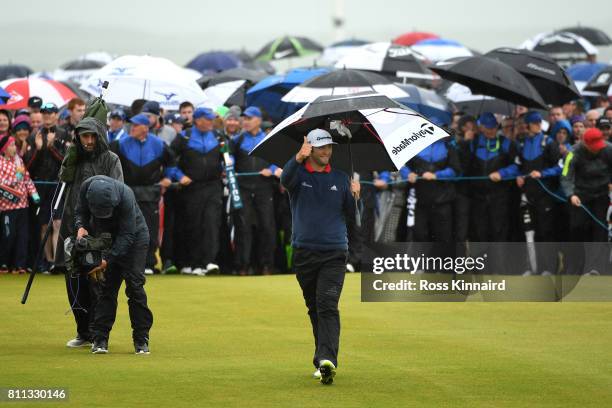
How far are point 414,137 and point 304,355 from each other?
238 centimetres

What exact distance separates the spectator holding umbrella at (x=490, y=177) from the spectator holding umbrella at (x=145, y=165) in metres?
4.83

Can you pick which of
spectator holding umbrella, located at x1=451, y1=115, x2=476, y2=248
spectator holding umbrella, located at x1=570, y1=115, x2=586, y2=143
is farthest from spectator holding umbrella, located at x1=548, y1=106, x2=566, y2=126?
spectator holding umbrella, located at x1=451, y1=115, x2=476, y2=248

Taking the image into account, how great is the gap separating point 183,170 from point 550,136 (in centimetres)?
589

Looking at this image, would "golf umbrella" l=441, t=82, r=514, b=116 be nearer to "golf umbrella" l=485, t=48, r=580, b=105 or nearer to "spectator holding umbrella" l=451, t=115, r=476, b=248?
"golf umbrella" l=485, t=48, r=580, b=105

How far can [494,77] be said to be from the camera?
19.7m

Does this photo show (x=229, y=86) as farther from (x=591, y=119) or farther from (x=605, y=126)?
(x=605, y=126)

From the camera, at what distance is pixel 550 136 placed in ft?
70.4

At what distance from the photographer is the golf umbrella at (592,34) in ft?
137

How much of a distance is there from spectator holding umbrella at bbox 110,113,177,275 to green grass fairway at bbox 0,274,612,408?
2.27m

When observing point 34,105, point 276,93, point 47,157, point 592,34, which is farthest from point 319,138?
point 592,34

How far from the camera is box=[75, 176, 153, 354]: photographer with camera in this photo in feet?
40.3

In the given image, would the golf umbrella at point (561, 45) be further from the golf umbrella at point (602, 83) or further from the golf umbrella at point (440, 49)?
the golf umbrella at point (602, 83)

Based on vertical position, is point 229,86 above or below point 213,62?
above

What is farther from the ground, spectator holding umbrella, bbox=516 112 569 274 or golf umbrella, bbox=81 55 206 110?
golf umbrella, bbox=81 55 206 110
